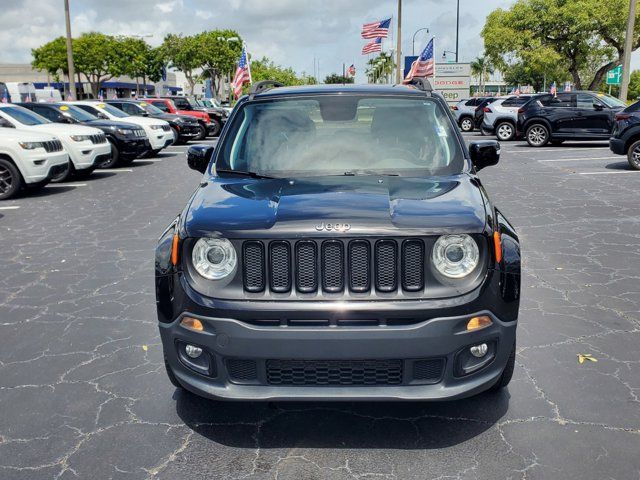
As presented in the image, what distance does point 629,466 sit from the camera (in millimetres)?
2977

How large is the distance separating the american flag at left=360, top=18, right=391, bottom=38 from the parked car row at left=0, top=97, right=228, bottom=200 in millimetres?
21784

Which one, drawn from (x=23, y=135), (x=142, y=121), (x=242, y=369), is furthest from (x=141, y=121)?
(x=242, y=369)

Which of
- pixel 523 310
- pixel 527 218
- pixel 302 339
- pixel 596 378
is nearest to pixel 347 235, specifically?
pixel 302 339

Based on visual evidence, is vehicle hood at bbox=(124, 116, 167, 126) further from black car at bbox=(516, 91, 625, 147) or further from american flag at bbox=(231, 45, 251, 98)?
american flag at bbox=(231, 45, 251, 98)

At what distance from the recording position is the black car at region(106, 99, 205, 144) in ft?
69.6

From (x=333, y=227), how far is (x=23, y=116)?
12106 millimetres

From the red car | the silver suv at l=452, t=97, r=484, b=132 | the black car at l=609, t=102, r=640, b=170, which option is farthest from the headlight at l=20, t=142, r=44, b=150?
the silver suv at l=452, t=97, r=484, b=132

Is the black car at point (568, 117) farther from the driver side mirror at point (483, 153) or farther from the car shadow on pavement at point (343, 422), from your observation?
the car shadow on pavement at point (343, 422)

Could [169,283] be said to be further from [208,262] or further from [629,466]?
[629,466]

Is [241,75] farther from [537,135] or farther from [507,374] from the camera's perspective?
[507,374]

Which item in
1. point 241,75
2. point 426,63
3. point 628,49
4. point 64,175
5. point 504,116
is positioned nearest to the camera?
point 64,175

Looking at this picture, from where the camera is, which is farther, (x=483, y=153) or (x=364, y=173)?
(x=483, y=153)

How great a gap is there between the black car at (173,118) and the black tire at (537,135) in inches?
475

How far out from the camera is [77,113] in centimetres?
1595
